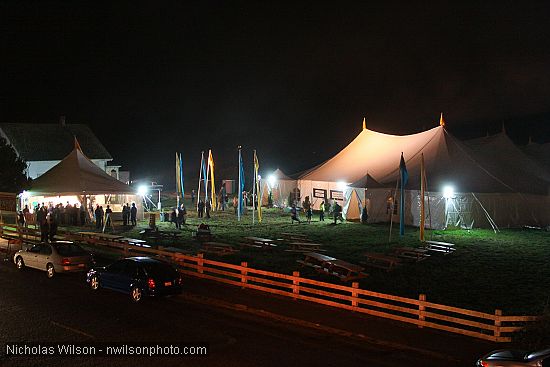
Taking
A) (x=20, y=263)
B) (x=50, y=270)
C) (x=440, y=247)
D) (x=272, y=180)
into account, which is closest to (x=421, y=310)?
(x=50, y=270)

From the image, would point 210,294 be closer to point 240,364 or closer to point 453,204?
point 240,364

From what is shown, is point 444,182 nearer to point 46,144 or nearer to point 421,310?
point 421,310

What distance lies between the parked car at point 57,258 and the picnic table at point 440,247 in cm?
1230

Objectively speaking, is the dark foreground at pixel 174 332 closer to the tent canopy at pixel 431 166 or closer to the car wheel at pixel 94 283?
the car wheel at pixel 94 283

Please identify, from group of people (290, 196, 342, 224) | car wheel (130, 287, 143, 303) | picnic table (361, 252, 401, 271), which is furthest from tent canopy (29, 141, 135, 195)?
car wheel (130, 287, 143, 303)

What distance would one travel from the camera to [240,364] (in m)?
8.93

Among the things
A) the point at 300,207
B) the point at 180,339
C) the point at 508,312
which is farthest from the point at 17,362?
the point at 300,207

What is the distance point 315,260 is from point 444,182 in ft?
43.8

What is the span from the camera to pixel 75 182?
29000mm

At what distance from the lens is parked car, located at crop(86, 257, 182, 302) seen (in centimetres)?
1280

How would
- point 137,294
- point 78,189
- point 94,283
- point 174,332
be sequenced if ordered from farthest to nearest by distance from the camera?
point 78,189
point 94,283
point 137,294
point 174,332

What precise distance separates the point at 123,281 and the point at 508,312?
9.20m

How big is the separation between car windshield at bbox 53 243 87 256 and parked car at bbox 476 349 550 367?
12.5 metres

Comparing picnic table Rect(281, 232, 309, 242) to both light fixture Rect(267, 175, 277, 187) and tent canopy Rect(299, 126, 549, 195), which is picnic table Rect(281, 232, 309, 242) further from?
light fixture Rect(267, 175, 277, 187)
